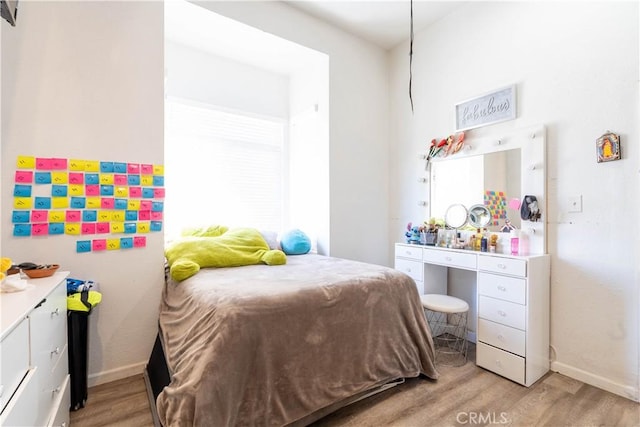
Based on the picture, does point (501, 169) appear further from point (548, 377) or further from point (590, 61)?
point (548, 377)

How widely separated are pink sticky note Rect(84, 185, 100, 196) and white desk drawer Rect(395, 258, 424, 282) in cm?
241

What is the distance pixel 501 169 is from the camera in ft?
7.89

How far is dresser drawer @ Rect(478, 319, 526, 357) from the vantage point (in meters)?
1.95

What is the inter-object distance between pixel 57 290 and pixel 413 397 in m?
1.97

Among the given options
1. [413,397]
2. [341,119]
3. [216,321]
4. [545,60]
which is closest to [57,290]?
[216,321]

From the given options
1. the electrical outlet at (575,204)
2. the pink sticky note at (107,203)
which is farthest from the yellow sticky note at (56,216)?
the electrical outlet at (575,204)

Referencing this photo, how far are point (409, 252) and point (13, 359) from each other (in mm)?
2536

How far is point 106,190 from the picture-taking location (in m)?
1.98

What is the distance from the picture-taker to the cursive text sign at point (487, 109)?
234 centimetres

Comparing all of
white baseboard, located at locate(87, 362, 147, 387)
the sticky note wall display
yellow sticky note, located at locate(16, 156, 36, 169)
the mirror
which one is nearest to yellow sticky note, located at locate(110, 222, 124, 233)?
the sticky note wall display

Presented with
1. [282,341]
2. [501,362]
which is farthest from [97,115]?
[501,362]

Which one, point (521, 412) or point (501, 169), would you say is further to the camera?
point (501, 169)

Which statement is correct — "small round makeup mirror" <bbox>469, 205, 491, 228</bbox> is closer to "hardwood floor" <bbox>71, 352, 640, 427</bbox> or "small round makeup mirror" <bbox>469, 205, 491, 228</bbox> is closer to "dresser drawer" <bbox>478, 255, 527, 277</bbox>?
"dresser drawer" <bbox>478, 255, 527, 277</bbox>

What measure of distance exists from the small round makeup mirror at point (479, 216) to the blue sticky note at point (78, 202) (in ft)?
9.50
